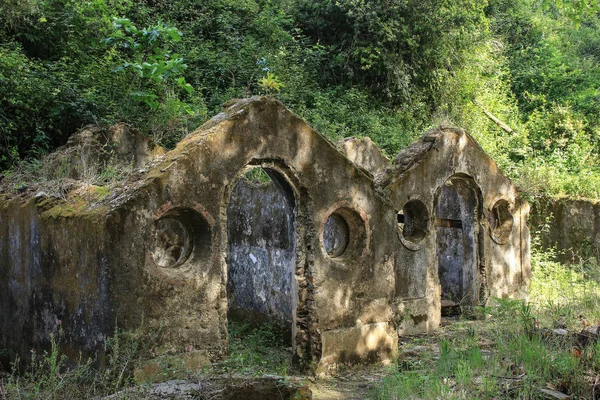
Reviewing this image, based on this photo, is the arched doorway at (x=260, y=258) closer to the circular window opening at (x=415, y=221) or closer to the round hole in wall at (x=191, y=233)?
the circular window opening at (x=415, y=221)

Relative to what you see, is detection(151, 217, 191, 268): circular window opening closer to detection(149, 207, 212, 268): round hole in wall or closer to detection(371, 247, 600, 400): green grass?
detection(149, 207, 212, 268): round hole in wall

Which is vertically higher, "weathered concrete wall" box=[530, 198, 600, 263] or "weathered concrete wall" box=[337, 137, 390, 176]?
"weathered concrete wall" box=[337, 137, 390, 176]

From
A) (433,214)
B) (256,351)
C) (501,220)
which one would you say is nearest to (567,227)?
(501,220)

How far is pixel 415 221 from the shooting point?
36.7ft

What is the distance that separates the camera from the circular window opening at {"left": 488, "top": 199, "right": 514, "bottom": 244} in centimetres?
1254

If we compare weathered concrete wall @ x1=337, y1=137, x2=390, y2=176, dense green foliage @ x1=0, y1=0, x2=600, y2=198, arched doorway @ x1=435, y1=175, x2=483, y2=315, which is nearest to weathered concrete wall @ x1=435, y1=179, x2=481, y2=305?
arched doorway @ x1=435, y1=175, x2=483, y2=315

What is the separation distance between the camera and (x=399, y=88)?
18.7 metres

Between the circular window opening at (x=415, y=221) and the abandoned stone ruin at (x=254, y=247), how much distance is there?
2cm

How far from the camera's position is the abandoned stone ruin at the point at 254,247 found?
21.6ft

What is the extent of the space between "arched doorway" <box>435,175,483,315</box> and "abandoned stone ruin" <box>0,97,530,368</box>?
0.13ft

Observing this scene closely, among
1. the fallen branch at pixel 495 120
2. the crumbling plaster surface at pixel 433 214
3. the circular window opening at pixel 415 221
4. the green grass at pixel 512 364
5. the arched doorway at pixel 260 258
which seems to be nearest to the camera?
the green grass at pixel 512 364

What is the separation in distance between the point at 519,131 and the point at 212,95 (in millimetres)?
10113

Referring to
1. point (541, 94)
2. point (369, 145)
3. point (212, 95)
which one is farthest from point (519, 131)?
point (212, 95)

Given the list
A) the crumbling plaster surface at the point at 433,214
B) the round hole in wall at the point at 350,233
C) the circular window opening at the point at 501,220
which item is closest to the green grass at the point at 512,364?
the round hole in wall at the point at 350,233
